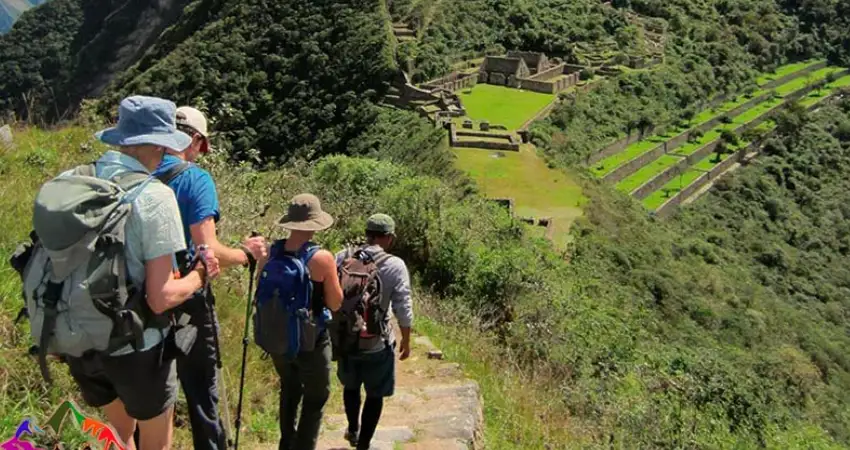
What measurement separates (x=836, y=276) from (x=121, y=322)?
3598 centimetres

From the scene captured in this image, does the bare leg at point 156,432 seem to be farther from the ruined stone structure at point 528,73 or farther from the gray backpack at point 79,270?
the ruined stone structure at point 528,73

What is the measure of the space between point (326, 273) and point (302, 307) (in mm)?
187

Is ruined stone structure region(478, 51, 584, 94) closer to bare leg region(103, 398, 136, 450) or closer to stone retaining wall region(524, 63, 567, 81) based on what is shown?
stone retaining wall region(524, 63, 567, 81)

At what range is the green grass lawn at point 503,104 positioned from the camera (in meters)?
30.7

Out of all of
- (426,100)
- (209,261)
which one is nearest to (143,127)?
(209,261)

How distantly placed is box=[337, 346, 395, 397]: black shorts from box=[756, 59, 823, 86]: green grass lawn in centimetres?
5128

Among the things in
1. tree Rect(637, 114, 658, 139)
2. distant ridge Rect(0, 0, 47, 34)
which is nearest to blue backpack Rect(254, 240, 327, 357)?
tree Rect(637, 114, 658, 139)

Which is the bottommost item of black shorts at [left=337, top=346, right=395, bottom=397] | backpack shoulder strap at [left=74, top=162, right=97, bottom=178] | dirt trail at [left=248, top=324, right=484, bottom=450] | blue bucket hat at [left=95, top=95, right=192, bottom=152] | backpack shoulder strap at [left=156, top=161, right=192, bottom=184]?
dirt trail at [left=248, top=324, right=484, bottom=450]

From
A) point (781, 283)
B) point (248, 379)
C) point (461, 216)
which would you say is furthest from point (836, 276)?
point (248, 379)

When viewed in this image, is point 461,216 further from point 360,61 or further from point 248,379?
point 360,61

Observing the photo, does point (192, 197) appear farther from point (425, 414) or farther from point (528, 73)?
point (528, 73)

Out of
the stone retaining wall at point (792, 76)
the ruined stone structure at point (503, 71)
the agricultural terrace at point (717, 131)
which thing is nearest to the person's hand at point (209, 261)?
the agricultural terrace at point (717, 131)

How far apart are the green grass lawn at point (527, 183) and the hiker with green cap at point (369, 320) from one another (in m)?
15.5

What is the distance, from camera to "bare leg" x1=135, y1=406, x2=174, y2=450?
2949mm
